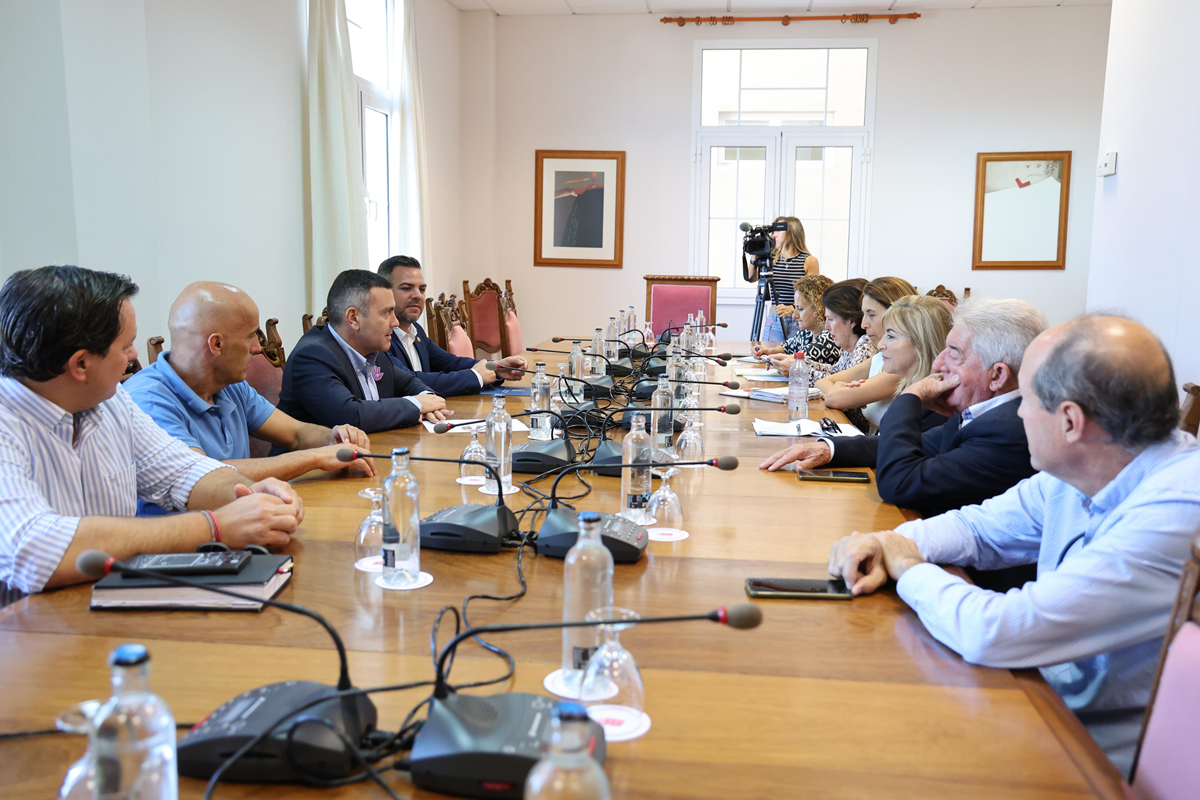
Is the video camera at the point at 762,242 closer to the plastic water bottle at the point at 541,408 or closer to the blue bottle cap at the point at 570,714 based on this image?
the plastic water bottle at the point at 541,408

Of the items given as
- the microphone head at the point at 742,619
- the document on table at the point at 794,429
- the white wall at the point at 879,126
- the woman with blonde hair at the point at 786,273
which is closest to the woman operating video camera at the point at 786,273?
the woman with blonde hair at the point at 786,273

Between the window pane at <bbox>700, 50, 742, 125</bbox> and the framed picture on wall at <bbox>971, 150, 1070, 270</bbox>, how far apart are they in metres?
2.00

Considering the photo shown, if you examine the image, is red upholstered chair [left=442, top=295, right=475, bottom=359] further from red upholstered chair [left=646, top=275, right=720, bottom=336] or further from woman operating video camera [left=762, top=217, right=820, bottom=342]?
woman operating video camera [left=762, top=217, right=820, bottom=342]

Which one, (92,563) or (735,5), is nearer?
(92,563)

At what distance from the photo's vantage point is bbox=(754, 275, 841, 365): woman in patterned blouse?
4.46 metres

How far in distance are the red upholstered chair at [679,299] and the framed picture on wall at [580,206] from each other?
1498mm

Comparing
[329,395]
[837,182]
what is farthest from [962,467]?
[837,182]

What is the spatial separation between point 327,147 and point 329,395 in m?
2.61

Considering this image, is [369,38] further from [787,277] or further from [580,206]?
[787,277]

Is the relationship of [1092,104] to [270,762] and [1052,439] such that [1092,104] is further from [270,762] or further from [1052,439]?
[270,762]

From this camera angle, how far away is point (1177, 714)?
3.33 feet

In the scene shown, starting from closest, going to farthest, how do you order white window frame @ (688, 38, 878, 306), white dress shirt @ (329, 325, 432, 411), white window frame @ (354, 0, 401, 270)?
white dress shirt @ (329, 325, 432, 411)
white window frame @ (354, 0, 401, 270)
white window frame @ (688, 38, 878, 306)

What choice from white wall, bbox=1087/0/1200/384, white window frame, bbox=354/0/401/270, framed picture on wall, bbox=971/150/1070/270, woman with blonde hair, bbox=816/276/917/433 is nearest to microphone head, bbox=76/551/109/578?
woman with blonde hair, bbox=816/276/917/433

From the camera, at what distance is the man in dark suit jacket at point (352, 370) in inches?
113
